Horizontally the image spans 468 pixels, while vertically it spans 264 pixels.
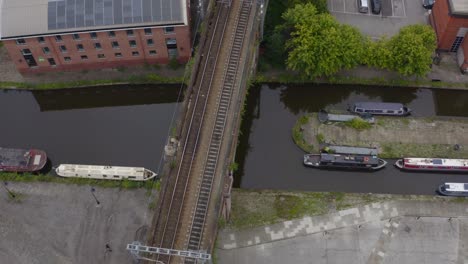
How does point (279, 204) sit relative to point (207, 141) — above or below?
below

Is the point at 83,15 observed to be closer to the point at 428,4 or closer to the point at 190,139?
the point at 190,139

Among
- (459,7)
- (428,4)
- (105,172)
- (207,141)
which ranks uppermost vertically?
(428,4)

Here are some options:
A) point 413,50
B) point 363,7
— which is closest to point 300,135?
point 413,50

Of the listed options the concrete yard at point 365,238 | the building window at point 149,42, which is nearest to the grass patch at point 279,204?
the concrete yard at point 365,238

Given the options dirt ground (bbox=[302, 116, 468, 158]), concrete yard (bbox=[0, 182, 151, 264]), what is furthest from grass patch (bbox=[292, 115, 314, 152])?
concrete yard (bbox=[0, 182, 151, 264])

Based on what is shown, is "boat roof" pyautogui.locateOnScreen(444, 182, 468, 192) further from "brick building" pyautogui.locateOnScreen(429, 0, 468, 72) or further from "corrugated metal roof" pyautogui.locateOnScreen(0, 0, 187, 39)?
"corrugated metal roof" pyautogui.locateOnScreen(0, 0, 187, 39)

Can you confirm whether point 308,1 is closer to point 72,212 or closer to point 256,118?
point 256,118
